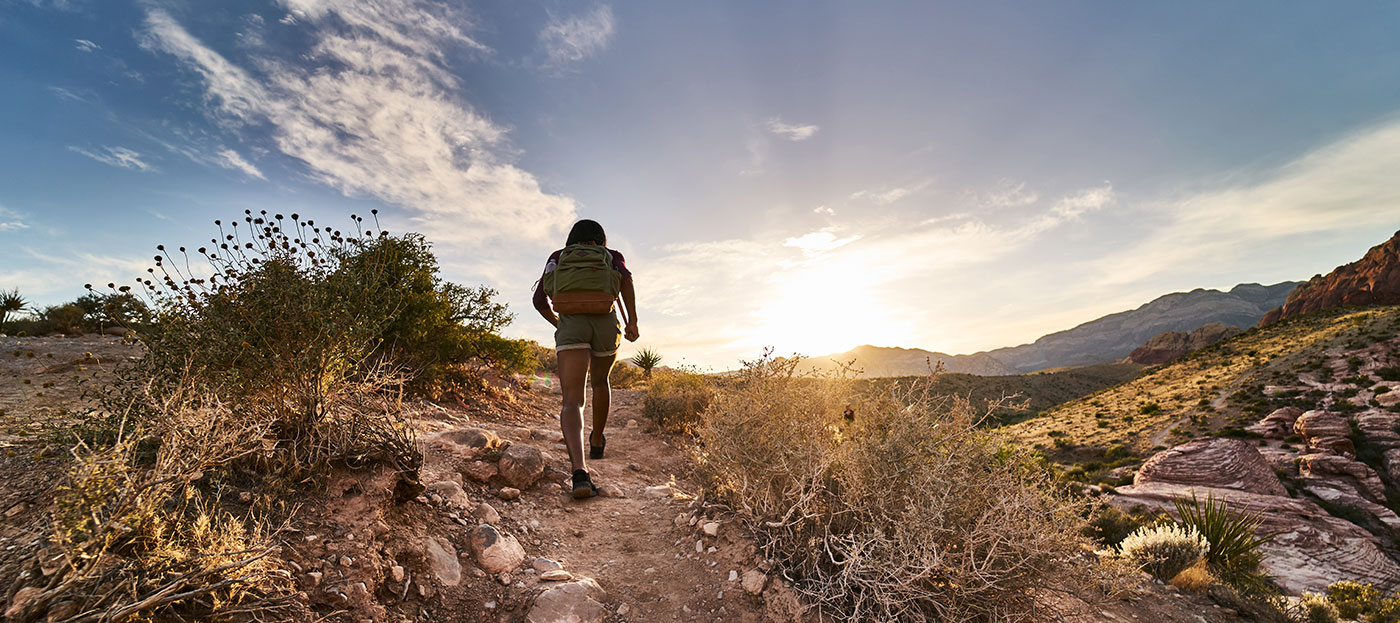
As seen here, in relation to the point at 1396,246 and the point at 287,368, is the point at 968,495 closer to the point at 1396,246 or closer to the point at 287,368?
the point at 287,368

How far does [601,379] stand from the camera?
4.53 metres

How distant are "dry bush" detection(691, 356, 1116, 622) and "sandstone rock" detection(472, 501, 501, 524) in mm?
1458

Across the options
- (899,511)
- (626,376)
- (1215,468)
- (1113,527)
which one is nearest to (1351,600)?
(1113,527)

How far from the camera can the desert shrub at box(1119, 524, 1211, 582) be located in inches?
212

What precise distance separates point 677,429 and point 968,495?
5.35 metres

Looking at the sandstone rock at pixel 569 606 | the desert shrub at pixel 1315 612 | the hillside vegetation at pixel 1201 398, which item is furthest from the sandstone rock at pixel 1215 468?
the sandstone rock at pixel 569 606

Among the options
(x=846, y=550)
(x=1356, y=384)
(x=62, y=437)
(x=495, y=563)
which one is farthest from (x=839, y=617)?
(x=1356, y=384)

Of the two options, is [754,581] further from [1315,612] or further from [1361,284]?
[1361,284]

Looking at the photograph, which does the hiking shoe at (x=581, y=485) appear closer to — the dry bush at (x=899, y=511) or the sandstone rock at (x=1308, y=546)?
the dry bush at (x=899, y=511)

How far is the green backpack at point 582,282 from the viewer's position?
4.12 m

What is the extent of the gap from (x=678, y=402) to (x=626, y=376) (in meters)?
8.55

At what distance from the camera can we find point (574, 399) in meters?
4.07

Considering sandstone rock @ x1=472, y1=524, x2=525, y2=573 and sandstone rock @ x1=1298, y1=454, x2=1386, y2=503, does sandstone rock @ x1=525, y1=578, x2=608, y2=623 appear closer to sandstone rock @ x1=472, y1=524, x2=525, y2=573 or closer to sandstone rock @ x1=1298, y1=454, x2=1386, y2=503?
sandstone rock @ x1=472, y1=524, x2=525, y2=573

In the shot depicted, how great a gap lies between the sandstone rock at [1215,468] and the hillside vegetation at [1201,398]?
715cm
